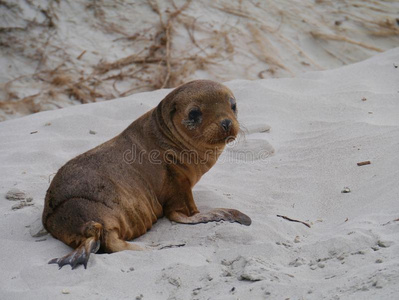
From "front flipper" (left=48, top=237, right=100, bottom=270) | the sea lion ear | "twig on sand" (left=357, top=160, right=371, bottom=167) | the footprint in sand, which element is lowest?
the footprint in sand

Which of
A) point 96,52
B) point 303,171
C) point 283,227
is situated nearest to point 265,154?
point 303,171

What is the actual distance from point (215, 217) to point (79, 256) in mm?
927

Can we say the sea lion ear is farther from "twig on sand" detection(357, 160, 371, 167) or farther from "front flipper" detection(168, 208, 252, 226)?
"twig on sand" detection(357, 160, 371, 167)

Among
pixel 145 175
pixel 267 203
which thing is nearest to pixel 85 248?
pixel 145 175

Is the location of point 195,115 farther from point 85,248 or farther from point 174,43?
point 174,43

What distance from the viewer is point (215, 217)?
3516 millimetres

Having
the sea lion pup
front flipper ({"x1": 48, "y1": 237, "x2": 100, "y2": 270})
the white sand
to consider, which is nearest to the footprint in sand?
the white sand

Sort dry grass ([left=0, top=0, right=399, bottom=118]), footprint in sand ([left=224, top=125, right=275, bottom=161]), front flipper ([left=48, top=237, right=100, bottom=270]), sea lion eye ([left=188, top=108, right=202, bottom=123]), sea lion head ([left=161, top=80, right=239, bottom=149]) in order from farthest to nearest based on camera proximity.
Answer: dry grass ([left=0, top=0, right=399, bottom=118]), footprint in sand ([left=224, top=125, right=275, bottom=161]), sea lion eye ([left=188, top=108, right=202, bottom=123]), sea lion head ([left=161, top=80, right=239, bottom=149]), front flipper ([left=48, top=237, right=100, bottom=270])

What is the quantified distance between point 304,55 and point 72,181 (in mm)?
5716

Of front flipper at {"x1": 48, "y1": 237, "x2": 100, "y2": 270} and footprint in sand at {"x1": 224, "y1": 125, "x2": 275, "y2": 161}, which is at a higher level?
front flipper at {"x1": 48, "y1": 237, "x2": 100, "y2": 270}

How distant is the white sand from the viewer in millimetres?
2650

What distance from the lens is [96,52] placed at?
25.6 feet

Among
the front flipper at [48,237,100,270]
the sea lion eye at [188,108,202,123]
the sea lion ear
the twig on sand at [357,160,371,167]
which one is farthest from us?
the twig on sand at [357,160,371,167]

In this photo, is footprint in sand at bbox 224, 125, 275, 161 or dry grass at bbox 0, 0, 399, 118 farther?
dry grass at bbox 0, 0, 399, 118
